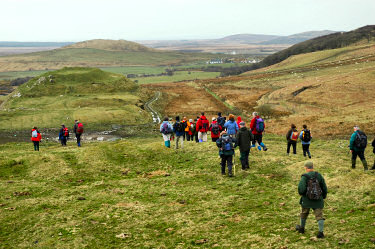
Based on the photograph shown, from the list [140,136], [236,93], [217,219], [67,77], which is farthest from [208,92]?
[217,219]

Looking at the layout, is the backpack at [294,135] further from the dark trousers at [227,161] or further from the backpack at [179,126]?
the backpack at [179,126]

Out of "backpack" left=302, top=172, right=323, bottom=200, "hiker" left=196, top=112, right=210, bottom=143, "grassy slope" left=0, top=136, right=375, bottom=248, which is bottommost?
"grassy slope" left=0, top=136, right=375, bottom=248

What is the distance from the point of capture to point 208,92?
105 m

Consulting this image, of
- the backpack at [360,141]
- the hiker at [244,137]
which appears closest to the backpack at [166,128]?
the hiker at [244,137]

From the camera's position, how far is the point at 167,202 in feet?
55.2

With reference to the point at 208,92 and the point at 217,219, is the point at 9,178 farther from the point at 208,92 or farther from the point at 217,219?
the point at 208,92

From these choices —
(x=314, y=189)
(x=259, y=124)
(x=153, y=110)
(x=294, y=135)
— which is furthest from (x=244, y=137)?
(x=153, y=110)

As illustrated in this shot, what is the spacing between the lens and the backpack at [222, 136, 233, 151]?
18766 millimetres

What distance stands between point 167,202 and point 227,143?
4.81 metres

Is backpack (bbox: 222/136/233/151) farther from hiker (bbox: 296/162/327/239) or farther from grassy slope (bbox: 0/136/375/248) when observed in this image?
hiker (bbox: 296/162/327/239)

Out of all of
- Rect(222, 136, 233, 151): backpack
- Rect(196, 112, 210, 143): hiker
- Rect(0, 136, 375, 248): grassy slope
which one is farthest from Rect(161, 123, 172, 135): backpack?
Rect(222, 136, 233, 151): backpack

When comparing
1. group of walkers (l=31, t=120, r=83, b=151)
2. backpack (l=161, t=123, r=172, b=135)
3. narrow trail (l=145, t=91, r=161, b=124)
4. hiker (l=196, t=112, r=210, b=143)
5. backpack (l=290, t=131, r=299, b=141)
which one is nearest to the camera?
backpack (l=290, t=131, r=299, b=141)

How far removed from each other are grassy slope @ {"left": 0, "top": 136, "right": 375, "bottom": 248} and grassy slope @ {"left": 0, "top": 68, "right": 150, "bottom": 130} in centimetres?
3433

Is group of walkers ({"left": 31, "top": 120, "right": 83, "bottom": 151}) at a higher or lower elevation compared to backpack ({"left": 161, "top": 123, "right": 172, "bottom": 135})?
lower
